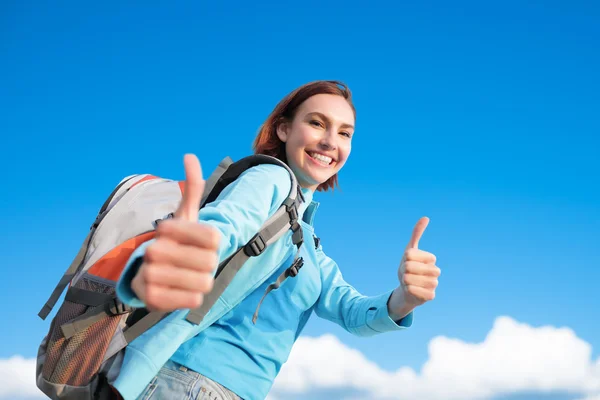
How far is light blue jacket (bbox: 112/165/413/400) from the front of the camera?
9.05 feet

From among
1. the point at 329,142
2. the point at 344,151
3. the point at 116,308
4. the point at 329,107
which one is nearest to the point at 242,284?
the point at 116,308

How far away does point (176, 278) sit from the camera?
1.94 m

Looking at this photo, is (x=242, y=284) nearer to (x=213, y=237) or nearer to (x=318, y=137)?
(x=213, y=237)

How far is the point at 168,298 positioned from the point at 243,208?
107 cm

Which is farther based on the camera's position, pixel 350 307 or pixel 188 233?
pixel 350 307

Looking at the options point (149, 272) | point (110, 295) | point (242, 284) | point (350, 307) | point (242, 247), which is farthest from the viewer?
point (350, 307)

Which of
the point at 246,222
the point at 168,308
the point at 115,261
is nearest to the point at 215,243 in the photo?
the point at 168,308

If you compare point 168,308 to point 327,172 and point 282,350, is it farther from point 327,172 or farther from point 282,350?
point 327,172

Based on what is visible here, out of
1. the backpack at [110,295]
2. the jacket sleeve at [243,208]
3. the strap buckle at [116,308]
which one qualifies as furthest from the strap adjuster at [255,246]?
the strap buckle at [116,308]

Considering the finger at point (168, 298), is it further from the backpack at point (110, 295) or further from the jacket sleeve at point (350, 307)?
the jacket sleeve at point (350, 307)

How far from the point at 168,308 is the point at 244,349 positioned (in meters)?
1.67

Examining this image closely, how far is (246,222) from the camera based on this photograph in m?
2.88

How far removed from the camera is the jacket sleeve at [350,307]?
4258 millimetres

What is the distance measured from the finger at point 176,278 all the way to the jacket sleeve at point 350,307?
2.53m
